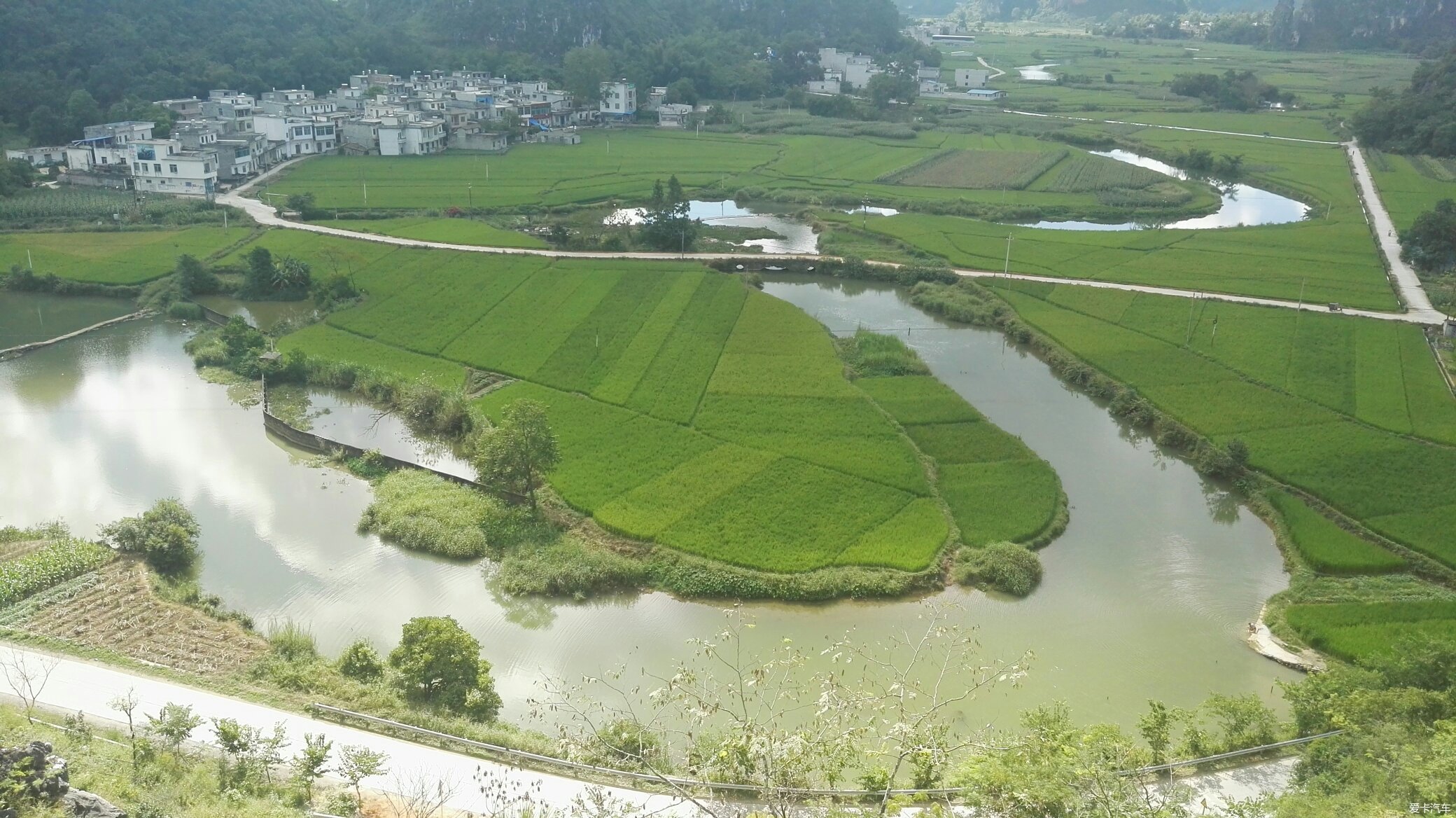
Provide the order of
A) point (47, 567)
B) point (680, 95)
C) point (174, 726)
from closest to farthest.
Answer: point (174, 726), point (47, 567), point (680, 95)

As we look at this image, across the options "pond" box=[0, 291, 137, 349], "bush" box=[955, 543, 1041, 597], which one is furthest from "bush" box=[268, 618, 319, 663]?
"pond" box=[0, 291, 137, 349]

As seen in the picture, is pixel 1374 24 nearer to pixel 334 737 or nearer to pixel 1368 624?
pixel 1368 624

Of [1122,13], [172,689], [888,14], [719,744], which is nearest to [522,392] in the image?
[172,689]

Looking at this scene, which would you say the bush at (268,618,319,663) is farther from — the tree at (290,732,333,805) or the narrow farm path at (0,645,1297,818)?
the tree at (290,732,333,805)

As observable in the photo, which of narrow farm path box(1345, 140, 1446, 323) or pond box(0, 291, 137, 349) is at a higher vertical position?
narrow farm path box(1345, 140, 1446, 323)

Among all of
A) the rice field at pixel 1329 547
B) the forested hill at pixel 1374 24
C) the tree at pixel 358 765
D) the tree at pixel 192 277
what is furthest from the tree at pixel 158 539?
the forested hill at pixel 1374 24

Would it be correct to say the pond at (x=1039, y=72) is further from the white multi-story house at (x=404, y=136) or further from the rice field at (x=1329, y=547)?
the rice field at (x=1329, y=547)

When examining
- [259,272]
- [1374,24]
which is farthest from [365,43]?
[1374,24]
